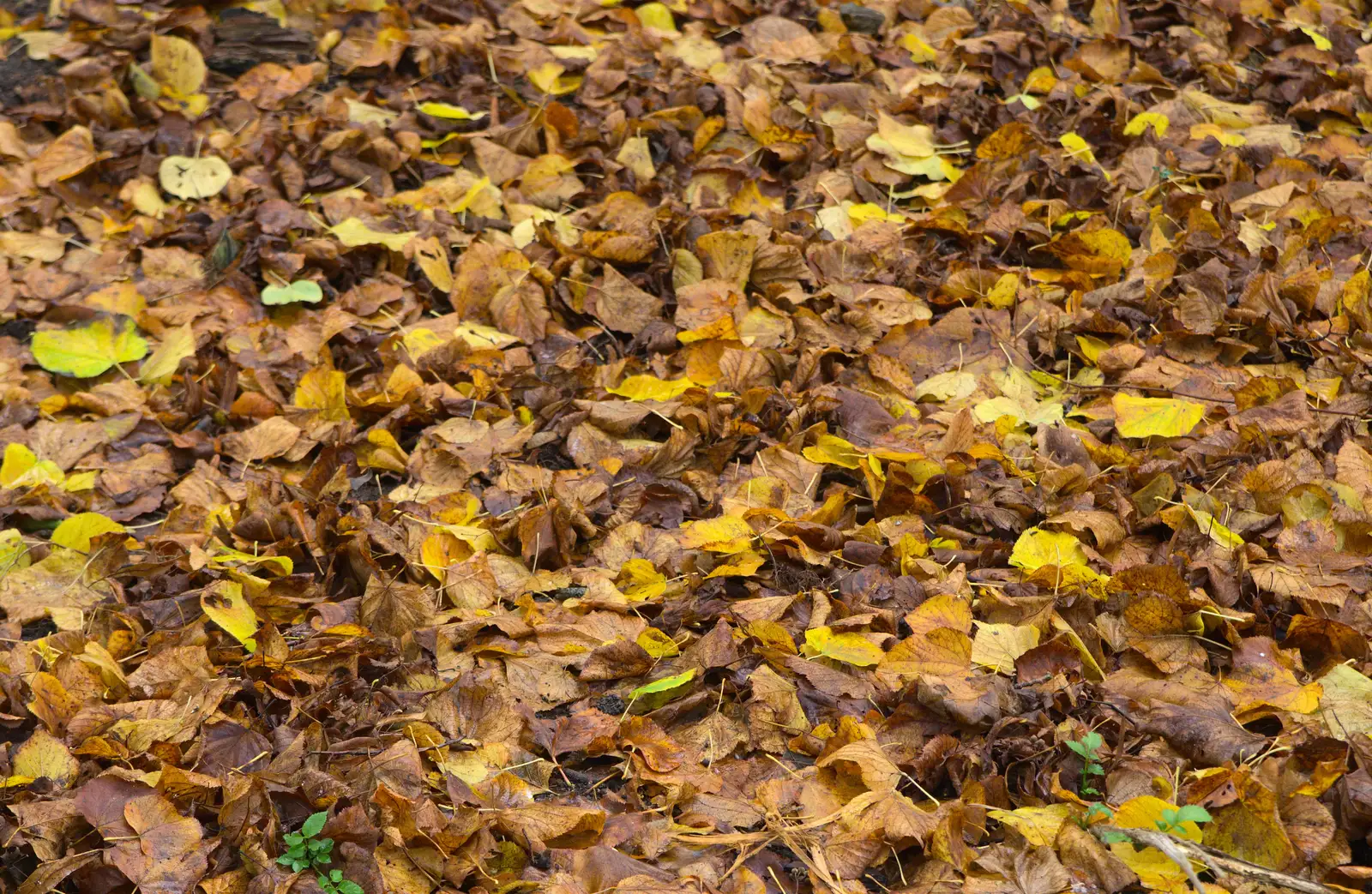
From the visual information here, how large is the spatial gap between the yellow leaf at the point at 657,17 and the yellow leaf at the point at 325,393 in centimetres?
185

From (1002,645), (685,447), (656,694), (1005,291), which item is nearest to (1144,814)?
(1002,645)

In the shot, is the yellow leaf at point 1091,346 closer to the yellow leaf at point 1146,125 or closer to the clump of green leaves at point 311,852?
the yellow leaf at point 1146,125

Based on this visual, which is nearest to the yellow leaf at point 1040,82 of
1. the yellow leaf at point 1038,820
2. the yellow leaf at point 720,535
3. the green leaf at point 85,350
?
the yellow leaf at point 720,535

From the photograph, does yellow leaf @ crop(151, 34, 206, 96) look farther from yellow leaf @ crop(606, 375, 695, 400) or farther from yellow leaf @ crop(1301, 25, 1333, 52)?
yellow leaf @ crop(1301, 25, 1333, 52)

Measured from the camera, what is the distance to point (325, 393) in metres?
2.62

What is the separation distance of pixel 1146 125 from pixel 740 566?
197 cm

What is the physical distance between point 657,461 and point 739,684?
60cm

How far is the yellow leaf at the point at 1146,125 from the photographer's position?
322cm

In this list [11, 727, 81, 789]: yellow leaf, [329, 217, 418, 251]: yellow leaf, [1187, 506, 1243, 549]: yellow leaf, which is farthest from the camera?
[329, 217, 418, 251]: yellow leaf

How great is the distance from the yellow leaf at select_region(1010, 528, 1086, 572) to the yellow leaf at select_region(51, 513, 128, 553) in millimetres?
1749

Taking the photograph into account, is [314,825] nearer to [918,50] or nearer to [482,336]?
[482,336]

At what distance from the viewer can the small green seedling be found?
1.46m

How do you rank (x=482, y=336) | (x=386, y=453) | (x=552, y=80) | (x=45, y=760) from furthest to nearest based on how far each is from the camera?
1. (x=552, y=80)
2. (x=482, y=336)
3. (x=386, y=453)
4. (x=45, y=760)

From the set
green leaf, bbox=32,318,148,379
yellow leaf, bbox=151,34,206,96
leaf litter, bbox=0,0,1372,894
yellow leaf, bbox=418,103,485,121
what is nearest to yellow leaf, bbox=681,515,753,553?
leaf litter, bbox=0,0,1372,894
